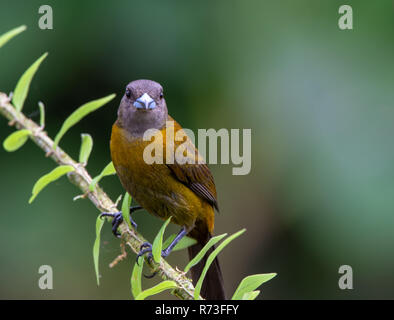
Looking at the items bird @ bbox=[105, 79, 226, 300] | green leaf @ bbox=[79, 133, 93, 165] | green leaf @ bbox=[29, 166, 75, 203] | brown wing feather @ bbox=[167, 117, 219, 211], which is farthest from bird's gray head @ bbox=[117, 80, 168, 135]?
green leaf @ bbox=[29, 166, 75, 203]

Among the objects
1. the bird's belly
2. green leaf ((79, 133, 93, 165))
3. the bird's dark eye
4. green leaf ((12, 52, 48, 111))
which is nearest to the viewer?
green leaf ((12, 52, 48, 111))

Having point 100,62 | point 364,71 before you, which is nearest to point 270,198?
point 364,71

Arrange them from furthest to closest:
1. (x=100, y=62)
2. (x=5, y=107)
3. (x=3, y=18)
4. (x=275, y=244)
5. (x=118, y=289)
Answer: (x=118, y=289)
(x=275, y=244)
(x=100, y=62)
(x=3, y=18)
(x=5, y=107)

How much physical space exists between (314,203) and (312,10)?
1325 millimetres

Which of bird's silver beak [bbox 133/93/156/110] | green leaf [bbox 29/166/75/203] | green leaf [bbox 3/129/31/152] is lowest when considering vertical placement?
green leaf [bbox 29/166/75/203]

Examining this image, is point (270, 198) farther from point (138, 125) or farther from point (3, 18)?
point (3, 18)

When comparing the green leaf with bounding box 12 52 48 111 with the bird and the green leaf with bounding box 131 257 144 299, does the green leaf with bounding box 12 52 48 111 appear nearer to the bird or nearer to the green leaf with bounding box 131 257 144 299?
the green leaf with bounding box 131 257 144 299

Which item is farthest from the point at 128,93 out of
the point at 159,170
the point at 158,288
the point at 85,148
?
the point at 158,288

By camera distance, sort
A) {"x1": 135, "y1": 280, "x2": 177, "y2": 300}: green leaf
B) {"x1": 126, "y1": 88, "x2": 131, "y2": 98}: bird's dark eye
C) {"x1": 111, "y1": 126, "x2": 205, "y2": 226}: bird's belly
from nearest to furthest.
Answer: {"x1": 135, "y1": 280, "x2": 177, "y2": 300}: green leaf
{"x1": 111, "y1": 126, "x2": 205, "y2": 226}: bird's belly
{"x1": 126, "y1": 88, "x2": 131, "y2": 98}: bird's dark eye

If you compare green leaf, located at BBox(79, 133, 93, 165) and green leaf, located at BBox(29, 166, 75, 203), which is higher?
green leaf, located at BBox(79, 133, 93, 165)

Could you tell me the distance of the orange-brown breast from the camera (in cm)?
281

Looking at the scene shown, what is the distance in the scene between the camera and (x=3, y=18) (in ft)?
11.8

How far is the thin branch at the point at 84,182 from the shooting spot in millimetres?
1626

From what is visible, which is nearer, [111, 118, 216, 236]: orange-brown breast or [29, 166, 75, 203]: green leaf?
[29, 166, 75, 203]: green leaf
